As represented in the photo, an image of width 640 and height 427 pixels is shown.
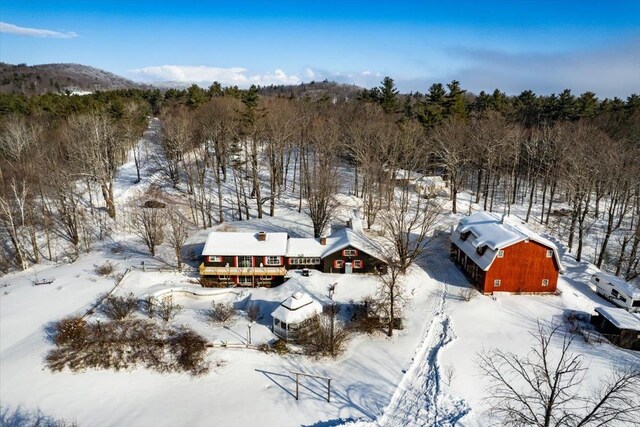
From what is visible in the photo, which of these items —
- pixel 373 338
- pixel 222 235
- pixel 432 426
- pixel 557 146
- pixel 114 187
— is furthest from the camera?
pixel 114 187

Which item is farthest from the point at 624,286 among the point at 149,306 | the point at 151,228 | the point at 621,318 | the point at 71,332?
the point at 151,228

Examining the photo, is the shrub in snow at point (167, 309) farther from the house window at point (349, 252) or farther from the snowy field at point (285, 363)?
the house window at point (349, 252)

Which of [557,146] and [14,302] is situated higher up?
[557,146]

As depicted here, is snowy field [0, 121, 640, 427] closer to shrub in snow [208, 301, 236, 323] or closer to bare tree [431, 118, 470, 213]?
shrub in snow [208, 301, 236, 323]

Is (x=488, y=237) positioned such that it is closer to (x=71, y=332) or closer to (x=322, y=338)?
(x=322, y=338)

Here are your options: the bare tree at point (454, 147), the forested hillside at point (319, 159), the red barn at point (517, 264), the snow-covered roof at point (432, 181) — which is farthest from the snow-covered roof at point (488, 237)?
the snow-covered roof at point (432, 181)

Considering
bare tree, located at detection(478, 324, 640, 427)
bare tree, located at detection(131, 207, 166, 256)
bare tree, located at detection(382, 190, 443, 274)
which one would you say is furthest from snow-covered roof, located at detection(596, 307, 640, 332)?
bare tree, located at detection(131, 207, 166, 256)

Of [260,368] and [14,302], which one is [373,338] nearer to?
[260,368]

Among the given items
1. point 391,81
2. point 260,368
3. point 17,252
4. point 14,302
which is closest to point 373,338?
point 260,368
